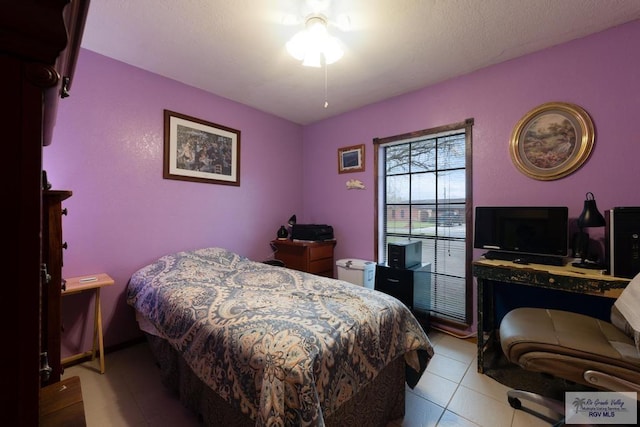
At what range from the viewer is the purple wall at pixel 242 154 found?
1884 mm

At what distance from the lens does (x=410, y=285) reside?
2.40 meters

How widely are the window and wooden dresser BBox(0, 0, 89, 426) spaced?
276 cm

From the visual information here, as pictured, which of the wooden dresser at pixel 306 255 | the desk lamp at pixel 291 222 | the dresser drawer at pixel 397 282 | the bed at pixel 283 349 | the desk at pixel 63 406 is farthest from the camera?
the desk lamp at pixel 291 222

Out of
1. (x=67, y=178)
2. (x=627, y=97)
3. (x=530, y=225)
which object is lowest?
(x=530, y=225)

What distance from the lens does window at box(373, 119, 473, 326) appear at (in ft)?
8.48

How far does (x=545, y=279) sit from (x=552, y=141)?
43.8 inches

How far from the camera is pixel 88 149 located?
2.11 m

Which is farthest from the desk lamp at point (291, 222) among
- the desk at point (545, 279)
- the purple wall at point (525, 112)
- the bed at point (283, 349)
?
the desk at point (545, 279)

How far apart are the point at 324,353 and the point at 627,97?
2618 mm

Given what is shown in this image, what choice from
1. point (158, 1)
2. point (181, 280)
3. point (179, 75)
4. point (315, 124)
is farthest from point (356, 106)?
point (181, 280)

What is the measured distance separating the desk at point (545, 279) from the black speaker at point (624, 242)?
8cm

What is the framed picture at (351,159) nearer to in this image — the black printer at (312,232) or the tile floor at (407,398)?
the black printer at (312,232)

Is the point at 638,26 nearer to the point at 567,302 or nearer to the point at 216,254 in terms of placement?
the point at 567,302

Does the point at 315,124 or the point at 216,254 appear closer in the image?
the point at 216,254
